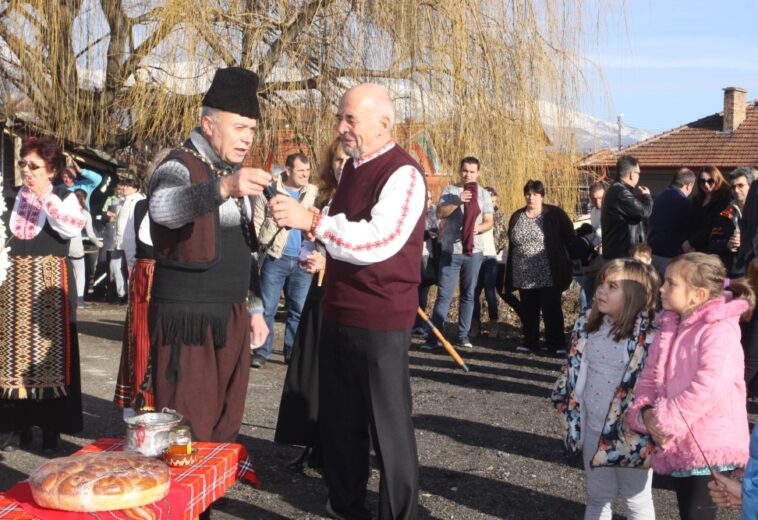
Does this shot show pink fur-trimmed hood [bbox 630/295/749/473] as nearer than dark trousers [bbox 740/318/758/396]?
Yes

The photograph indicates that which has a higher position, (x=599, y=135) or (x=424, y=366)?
(x=599, y=135)

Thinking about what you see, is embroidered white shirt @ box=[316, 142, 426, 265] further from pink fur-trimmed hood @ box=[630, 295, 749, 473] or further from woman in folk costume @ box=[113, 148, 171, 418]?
woman in folk costume @ box=[113, 148, 171, 418]

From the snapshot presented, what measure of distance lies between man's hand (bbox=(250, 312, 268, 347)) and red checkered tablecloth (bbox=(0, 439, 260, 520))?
74cm

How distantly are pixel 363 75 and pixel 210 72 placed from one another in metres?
1.82

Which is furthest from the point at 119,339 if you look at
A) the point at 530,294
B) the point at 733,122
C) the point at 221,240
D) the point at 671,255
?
the point at 733,122

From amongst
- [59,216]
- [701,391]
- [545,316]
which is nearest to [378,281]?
[701,391]

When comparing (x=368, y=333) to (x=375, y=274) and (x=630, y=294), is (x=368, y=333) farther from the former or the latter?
(x=630, y=294)

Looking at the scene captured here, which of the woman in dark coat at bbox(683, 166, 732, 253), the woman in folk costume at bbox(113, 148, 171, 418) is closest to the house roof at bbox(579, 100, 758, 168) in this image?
the woman in dark coat at bbox(683, 166, 732, 253)

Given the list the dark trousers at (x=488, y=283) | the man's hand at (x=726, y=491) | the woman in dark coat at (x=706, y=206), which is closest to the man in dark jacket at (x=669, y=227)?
the woman in dark coat at (x=706, y=206)

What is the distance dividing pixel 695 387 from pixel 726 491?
926 millimetres

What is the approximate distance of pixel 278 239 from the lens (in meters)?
8.88

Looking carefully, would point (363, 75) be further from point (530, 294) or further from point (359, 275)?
point (359, 275)

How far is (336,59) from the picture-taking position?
1130cm

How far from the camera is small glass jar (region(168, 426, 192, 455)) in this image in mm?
3434
